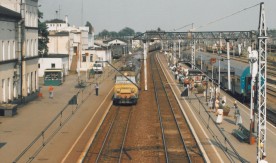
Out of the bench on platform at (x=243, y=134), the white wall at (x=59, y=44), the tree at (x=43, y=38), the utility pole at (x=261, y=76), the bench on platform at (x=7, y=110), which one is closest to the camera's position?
the utility pole at (x=261, y=76)

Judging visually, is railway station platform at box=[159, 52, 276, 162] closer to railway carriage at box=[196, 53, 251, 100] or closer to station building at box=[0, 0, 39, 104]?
railway carriage at box=[196, 53, 251, 100]

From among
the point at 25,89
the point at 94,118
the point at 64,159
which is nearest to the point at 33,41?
the point at 25,89

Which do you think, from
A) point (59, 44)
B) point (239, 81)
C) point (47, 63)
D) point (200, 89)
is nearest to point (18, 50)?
point (200, 89)

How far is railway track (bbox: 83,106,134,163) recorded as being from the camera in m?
24.5

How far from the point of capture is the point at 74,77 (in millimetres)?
73938

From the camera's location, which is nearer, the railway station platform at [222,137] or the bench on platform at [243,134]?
the railway station platform at [222,137]

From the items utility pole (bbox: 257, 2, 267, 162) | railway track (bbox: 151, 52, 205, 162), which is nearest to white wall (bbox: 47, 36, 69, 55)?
railway track (bbox: 151, 52, 205, 162)

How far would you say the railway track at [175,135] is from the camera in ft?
81.8

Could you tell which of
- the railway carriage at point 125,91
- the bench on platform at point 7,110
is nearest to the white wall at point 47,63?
the railway carriage at point 125,91

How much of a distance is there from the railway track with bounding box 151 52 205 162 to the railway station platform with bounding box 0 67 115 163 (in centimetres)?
542

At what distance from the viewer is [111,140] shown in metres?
28.9

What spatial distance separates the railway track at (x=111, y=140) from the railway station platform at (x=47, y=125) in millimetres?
1415

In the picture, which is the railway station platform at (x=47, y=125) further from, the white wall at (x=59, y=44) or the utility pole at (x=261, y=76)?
the white wall at (x=59, y=44)

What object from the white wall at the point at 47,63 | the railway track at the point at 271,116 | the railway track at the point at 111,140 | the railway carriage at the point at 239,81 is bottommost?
the railway track at the point at 111,140
